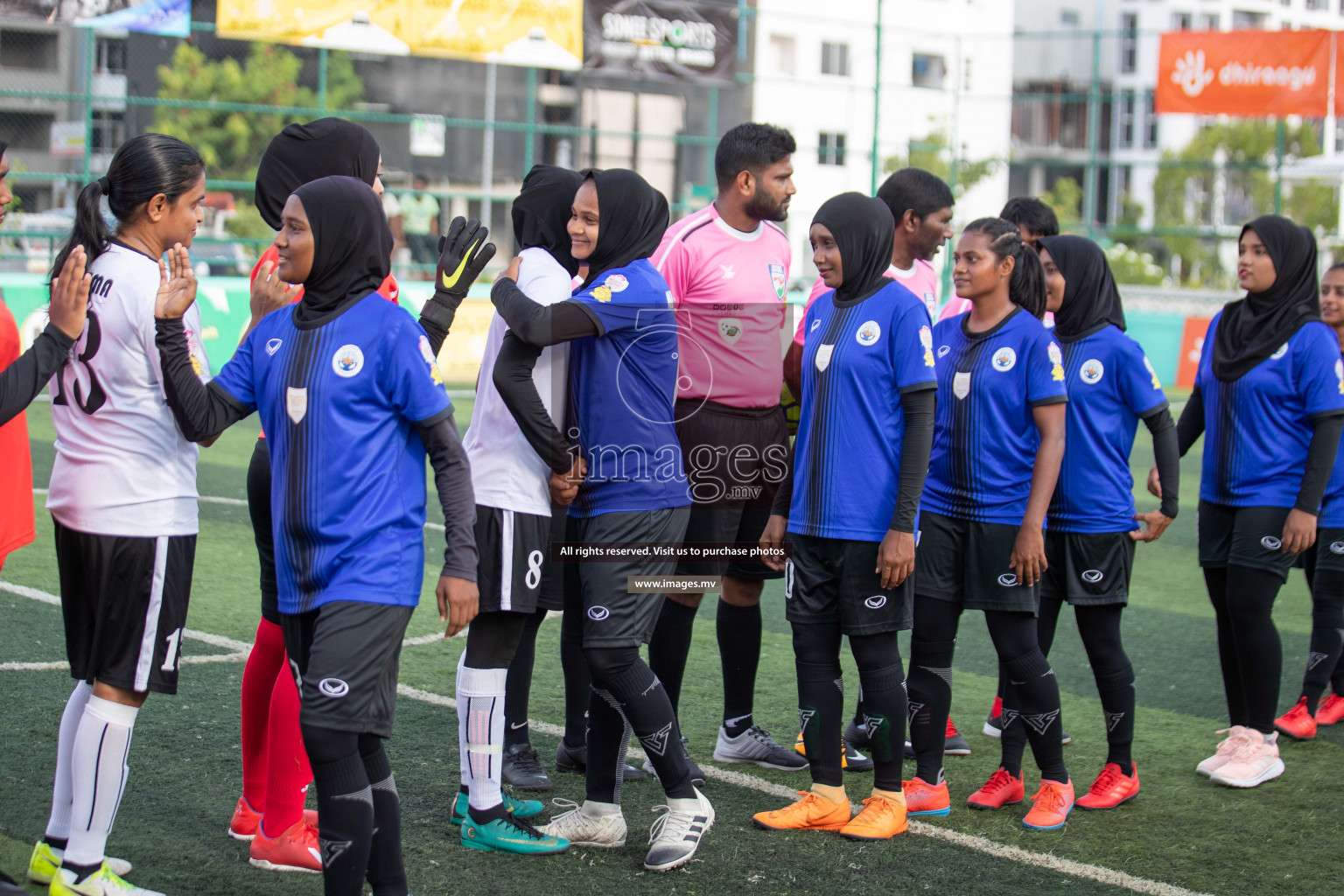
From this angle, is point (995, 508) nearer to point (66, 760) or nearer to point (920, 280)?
point (920, 280)

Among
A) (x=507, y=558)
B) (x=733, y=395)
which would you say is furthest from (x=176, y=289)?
(x=733, y=395)

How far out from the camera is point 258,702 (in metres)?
4.07

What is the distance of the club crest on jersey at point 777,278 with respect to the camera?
521 cm

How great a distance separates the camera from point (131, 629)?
357cm

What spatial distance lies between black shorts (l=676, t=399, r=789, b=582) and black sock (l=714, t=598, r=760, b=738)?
0.63ft

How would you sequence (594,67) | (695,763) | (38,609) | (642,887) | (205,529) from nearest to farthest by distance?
(642,887), (695,763), (38,609), (205,529), (594,67)

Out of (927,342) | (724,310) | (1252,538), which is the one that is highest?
(724,310)

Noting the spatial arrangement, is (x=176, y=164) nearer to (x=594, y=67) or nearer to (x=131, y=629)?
(x=131, y=629)

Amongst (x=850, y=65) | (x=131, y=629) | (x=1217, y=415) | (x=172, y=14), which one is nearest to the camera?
(x=131, y=629)

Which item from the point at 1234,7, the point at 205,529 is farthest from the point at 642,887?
the point at 1234,7

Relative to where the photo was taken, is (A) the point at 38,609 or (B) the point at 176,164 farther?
(A) the point at 38,609

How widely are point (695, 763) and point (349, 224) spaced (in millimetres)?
2595

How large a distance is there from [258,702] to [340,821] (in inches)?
38.8

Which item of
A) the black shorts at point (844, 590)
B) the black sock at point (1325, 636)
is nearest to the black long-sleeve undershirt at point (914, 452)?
the black shorts at point (844, 590)
